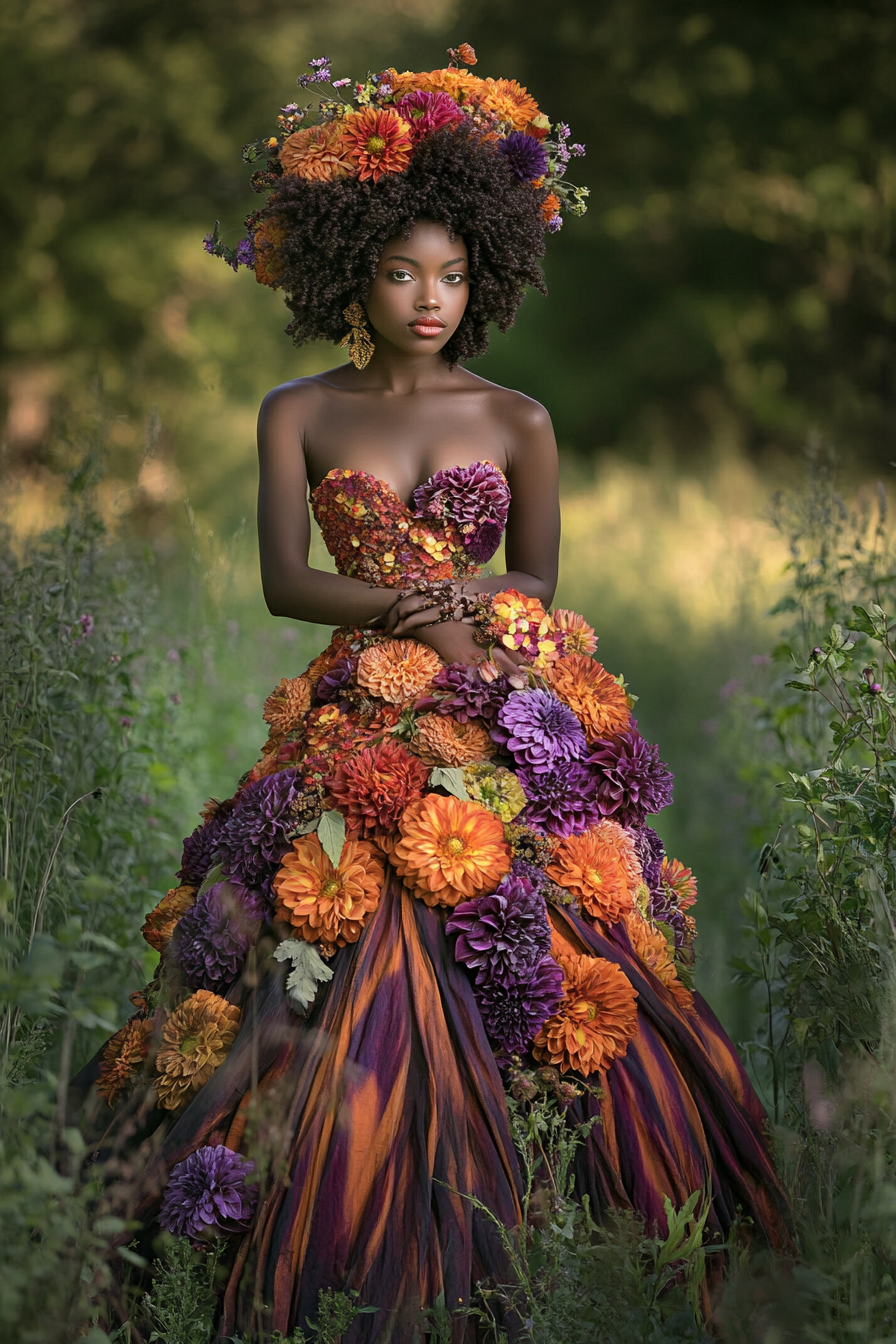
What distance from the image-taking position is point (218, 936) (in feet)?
7.75

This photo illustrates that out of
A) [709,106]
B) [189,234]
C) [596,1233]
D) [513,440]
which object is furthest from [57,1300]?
[709,106]

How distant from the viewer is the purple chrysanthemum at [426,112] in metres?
2.69

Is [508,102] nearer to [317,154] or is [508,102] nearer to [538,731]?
[317,154]

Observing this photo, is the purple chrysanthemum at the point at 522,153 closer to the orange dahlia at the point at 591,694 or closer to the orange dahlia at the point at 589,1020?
the orange dahlia at the point at 591,694

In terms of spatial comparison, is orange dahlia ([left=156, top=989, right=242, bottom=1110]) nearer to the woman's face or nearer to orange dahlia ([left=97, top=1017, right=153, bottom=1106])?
orange dahlia ([left=97, top=1017, right=153, bottom=1106])

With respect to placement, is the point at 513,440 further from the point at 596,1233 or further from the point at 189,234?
the point at 189,234

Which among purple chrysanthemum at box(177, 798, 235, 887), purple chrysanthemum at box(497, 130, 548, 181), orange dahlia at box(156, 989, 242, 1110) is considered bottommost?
orange dahlia at box(156, 989, 242, 1110)

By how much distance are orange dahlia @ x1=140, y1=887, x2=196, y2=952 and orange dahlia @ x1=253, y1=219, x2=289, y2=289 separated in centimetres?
133

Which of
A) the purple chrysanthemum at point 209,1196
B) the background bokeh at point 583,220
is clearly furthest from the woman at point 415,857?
the background bokeh at point 583,220

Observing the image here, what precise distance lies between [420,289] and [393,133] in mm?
317

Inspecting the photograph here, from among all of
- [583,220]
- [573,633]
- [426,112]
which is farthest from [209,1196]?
[583,220]

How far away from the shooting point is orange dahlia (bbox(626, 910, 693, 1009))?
2.48 m

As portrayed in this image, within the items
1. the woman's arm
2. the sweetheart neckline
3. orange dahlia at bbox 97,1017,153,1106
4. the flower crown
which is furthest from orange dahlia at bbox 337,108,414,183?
orange dahlia at bbox 97,1017,153,1106

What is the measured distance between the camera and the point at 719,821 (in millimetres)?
5113
